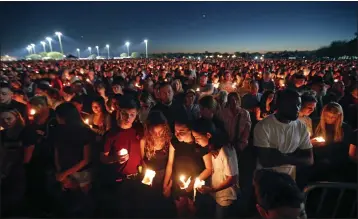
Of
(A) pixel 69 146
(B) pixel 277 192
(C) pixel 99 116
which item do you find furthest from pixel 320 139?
(C) pixel 99 116

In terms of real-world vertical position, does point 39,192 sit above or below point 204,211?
above

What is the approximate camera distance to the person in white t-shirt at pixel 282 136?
3.23 m

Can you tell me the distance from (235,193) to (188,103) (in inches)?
115

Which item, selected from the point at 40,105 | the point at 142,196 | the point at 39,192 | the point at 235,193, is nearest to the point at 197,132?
the point at 235,193

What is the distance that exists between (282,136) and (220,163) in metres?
0.78

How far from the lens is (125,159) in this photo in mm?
3803

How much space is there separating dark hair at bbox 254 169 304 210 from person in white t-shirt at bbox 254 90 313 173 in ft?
4.09

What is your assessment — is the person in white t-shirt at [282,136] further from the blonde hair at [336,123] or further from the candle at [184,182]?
the blonde hair at [336,123]

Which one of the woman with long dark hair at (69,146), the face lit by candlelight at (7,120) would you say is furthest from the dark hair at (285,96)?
the face lit by candlelight at (7,120)

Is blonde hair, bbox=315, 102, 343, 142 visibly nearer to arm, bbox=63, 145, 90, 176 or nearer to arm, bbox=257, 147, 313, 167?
arm, bbox=257, 147, 313, 167

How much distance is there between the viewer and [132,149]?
390cm

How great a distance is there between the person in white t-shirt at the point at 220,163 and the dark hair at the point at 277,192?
1232 millimetres

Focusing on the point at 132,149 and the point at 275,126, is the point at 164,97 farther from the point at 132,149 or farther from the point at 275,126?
the point at 275,126

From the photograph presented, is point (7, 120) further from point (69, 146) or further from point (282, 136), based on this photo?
point (282, 136)
